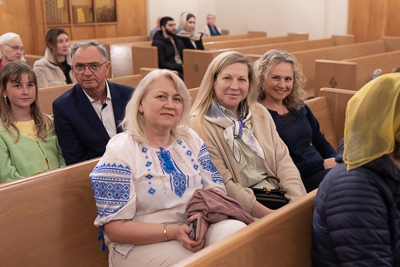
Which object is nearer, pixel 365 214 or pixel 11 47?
pixel 365 214

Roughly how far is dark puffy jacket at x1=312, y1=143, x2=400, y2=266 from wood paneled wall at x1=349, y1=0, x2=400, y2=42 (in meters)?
8.41

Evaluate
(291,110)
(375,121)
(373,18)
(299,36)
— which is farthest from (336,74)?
(373,18)

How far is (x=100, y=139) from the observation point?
250 cm

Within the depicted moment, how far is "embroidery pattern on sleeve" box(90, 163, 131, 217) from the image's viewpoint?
1716mm

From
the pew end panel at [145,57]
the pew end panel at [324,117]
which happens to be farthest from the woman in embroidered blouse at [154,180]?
the pew end panel at [145,57]

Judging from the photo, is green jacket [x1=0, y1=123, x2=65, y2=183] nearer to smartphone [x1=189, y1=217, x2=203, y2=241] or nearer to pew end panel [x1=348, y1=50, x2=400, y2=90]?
smartphone [x1=189, y1=217, x2=203, y2=241]

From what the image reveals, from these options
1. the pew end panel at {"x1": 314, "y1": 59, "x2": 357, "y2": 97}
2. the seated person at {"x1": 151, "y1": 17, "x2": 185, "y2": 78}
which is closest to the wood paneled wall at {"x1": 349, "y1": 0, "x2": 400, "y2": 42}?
the seated person at {"x1": 151, "y1": 17, "x2": 185, "y2": 78}

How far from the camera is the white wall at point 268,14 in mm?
9438

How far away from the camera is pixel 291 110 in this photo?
2783mm

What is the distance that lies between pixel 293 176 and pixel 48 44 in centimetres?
340

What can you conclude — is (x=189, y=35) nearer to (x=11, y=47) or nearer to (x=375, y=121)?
(x=11, y=47)

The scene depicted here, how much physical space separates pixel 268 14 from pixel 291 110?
8.38 meters

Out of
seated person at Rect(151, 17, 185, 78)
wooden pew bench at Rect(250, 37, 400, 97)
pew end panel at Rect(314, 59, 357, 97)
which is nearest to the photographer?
pew end panel at Rect(314, 59, 357, 97)

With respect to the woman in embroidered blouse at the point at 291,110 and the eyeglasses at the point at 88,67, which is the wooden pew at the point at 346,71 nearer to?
the woman in embroidered blouse at the point at 291,110
